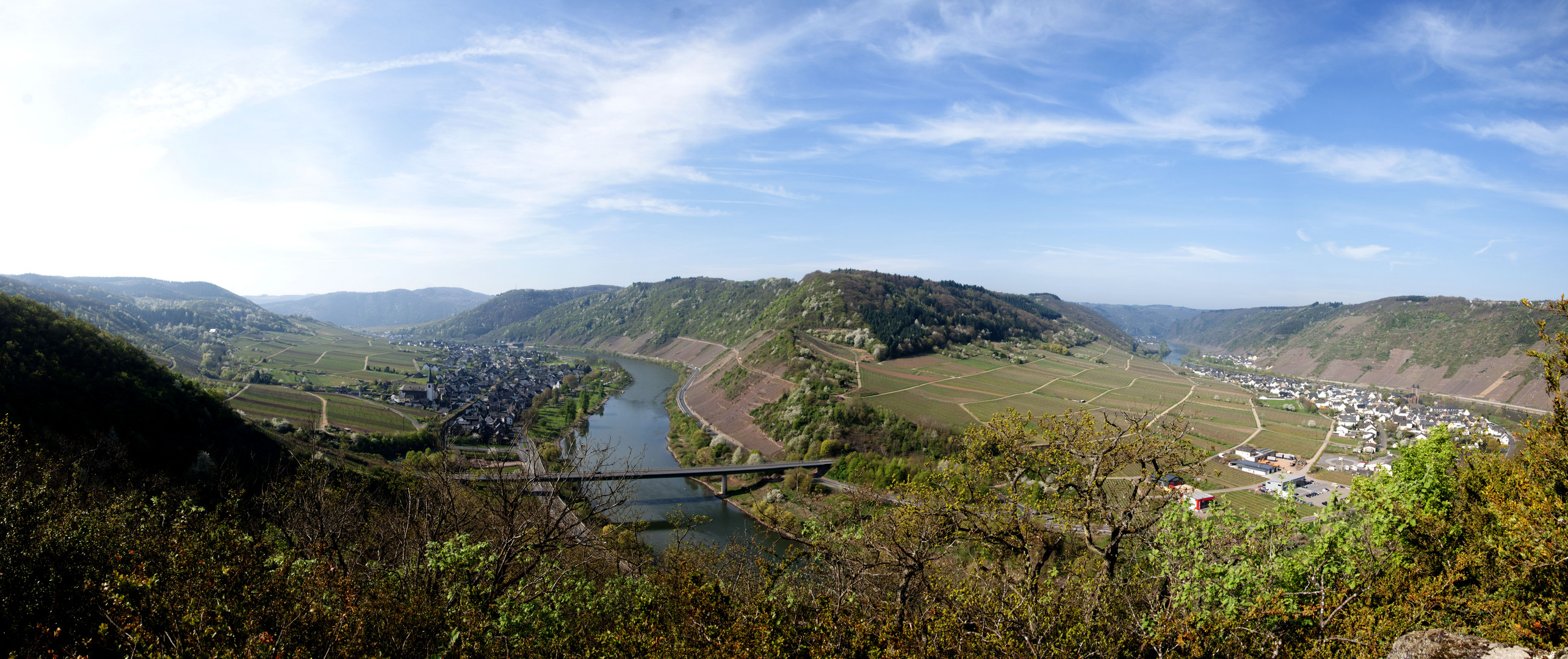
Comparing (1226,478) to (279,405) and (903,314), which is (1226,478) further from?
(279,405)

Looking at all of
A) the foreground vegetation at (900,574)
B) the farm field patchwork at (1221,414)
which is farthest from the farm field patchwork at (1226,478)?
the foreground vegetation at (900,574)

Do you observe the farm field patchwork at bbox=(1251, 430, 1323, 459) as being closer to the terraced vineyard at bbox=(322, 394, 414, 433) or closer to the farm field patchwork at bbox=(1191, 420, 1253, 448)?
the farm field patchwork at bbox=(1191, 420, 1253, 448)

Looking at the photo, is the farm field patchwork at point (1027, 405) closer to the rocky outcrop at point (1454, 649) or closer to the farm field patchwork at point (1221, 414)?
the farm field patchwork at point (1221, 414)

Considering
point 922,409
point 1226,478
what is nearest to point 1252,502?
point 1226,478

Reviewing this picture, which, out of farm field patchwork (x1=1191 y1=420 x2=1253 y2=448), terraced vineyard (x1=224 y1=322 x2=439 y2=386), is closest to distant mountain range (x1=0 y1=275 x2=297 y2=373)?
terraced vineyard (x1=224 y1=322 x2=439 y2=386)

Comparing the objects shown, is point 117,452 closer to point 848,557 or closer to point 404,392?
point 848,557

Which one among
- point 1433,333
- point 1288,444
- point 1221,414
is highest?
point 1433,333

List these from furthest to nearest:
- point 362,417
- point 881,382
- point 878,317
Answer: point 878,317, point 881,382, point 362,417
